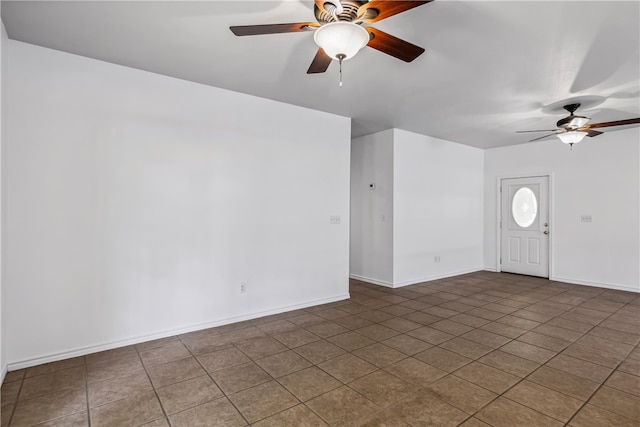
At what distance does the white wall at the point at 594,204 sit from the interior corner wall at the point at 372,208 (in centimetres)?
317

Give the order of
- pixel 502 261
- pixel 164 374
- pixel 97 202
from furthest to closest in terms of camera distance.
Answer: pixel 502 261, pixel 97 202, pixel 164 374

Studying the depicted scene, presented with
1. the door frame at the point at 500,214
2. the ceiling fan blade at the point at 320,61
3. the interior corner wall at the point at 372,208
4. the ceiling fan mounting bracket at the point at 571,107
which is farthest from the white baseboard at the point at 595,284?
the ceiling fan blade at the point at 320,61

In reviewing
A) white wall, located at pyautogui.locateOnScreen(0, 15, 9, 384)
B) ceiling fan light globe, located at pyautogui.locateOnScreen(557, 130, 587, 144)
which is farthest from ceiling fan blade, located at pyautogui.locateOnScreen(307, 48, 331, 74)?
ceiling fan light globe, located at pyautogui.locateOnScreen(557, 130, 587, 144)

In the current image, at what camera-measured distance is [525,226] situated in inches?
264

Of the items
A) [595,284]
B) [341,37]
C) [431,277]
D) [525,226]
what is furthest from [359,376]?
[525,226]

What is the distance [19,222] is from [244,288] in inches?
85.7

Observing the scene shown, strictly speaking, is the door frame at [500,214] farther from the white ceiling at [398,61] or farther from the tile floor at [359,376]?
the tile floor at [359,376]

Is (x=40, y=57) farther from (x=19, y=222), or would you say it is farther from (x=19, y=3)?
(x=19, y=222)

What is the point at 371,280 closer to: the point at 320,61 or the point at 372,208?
the point at 372,208

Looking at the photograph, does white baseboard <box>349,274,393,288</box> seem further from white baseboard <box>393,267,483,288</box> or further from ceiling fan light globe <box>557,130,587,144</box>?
ceiling fan light globe <box>557,130,587,144</box>

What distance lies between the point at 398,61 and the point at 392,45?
100 centimetres

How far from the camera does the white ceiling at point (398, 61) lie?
2334 millimetres

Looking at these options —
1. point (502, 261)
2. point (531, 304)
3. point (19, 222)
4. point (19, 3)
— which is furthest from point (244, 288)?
point (502, 261)

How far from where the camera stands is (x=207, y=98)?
370cm
